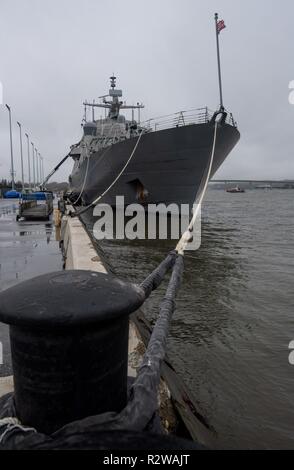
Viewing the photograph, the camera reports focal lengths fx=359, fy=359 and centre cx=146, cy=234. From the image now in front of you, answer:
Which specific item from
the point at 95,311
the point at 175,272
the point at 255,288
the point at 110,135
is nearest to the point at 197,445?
the point at 95,311

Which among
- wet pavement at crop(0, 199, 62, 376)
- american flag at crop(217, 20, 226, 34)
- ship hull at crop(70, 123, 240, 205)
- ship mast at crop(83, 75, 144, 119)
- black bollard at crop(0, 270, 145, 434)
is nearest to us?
black bollard at crop(0, 270, 145, 434)

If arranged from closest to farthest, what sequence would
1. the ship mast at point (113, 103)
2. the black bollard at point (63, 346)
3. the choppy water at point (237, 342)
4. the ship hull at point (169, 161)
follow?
the black bollard at point (63, 346), the choppy water at point (237, 342), the ship hull at point (169, 161), the ship mast at point (113, 103)

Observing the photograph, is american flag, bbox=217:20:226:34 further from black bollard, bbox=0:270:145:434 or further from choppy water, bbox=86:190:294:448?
black bollard, bbox=0:270:145:434

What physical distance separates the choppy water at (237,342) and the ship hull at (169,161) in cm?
816

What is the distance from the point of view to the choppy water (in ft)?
10.7

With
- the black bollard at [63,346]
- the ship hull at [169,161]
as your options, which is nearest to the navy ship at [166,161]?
the ship hull at [169,161]

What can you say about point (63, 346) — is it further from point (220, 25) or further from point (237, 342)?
point (220, 25)

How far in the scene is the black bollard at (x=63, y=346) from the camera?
130 centimetres

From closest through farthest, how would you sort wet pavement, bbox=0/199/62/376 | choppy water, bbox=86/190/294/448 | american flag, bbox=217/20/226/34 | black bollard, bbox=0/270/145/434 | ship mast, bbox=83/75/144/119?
black bollard, bbox=0/270/145/434
choppy water, bbox=86/190/294/448
wet pavement, bbox=0/199/62/376
american flag, bbox=217/20/226/34
ship mast, bbox=83/75/144/119

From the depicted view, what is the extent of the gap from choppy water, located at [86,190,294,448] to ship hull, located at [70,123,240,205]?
8.16 metres

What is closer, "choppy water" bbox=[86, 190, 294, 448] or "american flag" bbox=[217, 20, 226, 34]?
"choppy water" bbox=[86, 190, 294, 448]

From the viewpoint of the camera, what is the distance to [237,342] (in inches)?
192

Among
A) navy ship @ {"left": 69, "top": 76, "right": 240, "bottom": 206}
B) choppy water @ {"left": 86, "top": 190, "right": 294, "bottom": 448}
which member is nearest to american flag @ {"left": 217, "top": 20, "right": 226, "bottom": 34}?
navy ship @ {"left": 69, "top": 76, "right": 240, "bottom": 206}

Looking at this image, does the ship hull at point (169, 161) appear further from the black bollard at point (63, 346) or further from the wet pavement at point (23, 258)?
the black bollard at point (63, 346)
